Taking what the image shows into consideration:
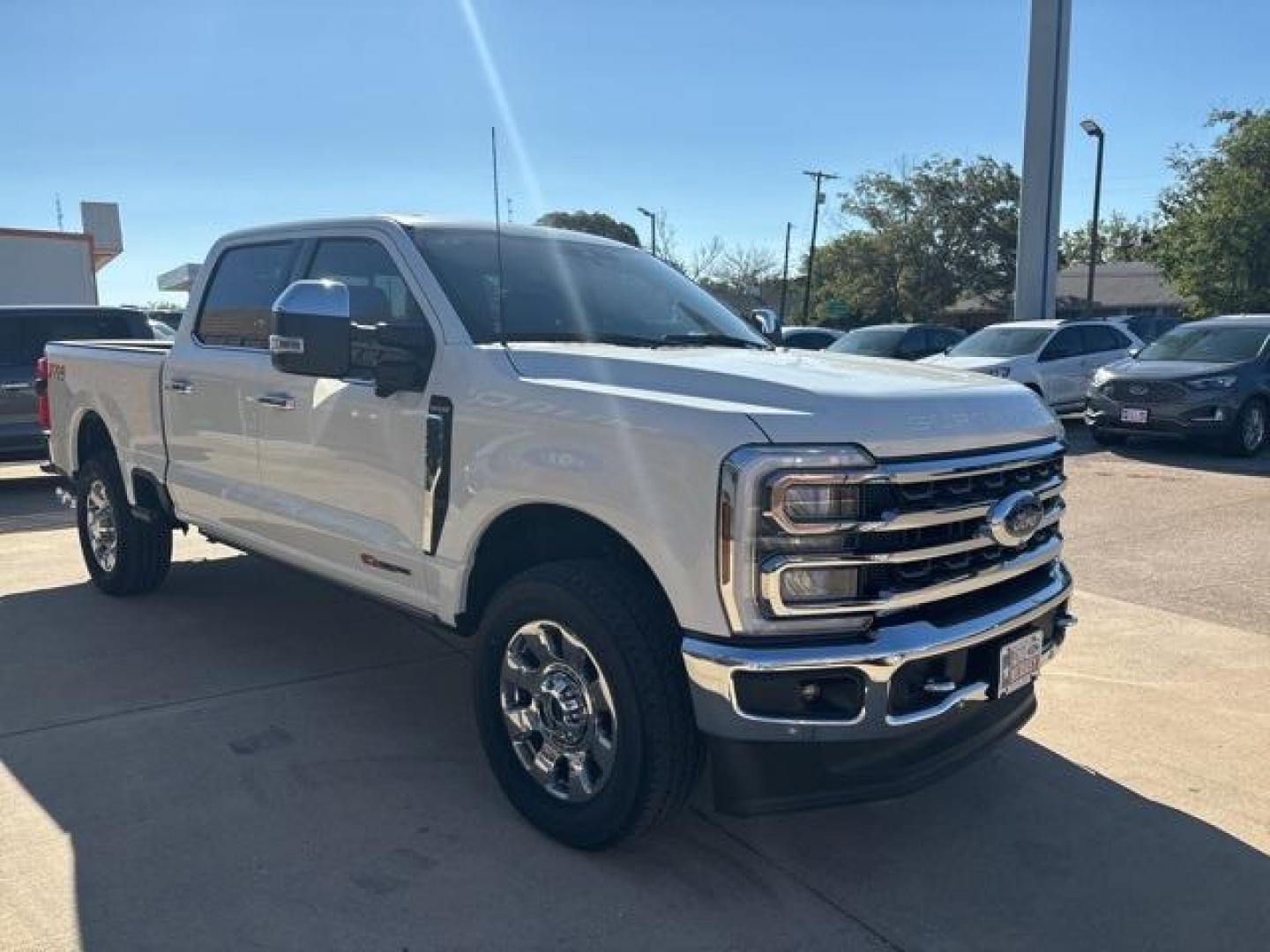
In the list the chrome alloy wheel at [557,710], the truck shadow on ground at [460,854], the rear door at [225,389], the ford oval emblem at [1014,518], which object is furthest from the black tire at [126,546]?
the ford oval emblem at [1014,518]

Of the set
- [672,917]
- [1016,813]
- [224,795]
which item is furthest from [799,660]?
[224,795]

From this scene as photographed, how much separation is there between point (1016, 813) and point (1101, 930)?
27.4 inches

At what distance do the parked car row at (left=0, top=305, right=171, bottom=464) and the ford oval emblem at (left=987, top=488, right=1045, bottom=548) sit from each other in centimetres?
915

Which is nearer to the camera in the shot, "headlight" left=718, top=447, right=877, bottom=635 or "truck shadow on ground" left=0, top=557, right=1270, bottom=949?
"headlight" left=718, top=447, right=877, bottom=635

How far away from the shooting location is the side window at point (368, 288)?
13.0 feet

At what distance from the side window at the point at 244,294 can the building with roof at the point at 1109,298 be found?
5658cm

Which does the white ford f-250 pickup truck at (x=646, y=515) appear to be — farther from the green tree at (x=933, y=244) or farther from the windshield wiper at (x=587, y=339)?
the green tree at (x=933, y=244)

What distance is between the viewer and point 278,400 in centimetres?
447

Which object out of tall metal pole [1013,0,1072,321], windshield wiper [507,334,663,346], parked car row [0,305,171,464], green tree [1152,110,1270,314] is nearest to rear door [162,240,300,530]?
windshield wiper [507,334,663,346]

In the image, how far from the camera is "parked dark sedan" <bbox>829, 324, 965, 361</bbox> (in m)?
17.4

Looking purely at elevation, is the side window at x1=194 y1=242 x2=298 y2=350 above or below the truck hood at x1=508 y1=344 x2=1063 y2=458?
above

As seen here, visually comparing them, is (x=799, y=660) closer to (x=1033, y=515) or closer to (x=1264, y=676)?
(x=1033, y=515)

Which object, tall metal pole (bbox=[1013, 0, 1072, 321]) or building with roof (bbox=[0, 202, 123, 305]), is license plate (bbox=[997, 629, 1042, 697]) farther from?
building with roof (bbox=[0, 202, 123, 305])

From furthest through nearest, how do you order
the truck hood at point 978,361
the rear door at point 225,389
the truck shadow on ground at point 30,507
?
1. the truck hood at point 978,361
2. the truck shadow on ground at point 30,507
3. the rear door at point 225,389
